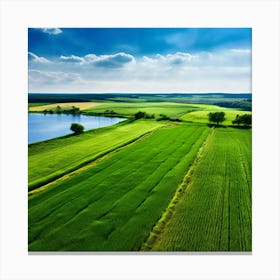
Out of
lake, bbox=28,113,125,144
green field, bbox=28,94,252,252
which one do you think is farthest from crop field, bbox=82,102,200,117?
lake, bbox=28,113,125,144

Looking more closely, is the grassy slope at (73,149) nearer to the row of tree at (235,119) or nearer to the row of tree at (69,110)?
the row of tree at (69,110)

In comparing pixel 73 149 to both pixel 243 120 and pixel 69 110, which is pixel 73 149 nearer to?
pixel 69 110

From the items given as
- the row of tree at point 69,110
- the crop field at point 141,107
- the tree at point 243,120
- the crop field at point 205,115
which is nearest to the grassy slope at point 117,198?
the crop field at point 205,115

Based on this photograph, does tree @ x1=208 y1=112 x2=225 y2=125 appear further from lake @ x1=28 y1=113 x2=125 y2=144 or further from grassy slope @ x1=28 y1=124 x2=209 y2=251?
lake @ x1=28 y1=113 x2=125 y2=144

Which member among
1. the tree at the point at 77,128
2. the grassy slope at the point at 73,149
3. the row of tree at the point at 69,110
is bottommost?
the grassy slope at the point at 73,149
